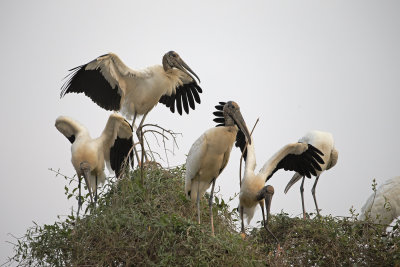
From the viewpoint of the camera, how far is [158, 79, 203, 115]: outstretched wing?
606 cm

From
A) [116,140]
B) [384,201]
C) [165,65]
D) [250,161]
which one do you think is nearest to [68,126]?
[116,140]

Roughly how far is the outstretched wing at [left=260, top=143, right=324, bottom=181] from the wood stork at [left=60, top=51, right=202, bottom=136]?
4.01 ft

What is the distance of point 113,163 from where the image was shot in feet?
18.9

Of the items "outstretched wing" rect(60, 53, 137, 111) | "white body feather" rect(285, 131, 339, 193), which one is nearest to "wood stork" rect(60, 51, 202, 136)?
"outstretched wing" rect(60, 53, 137, 111)

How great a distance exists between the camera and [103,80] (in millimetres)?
5422

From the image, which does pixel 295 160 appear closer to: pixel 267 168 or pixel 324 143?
pixel 267 168

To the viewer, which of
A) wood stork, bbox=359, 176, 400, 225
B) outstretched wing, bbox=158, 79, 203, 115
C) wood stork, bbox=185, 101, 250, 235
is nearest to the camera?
wood stork, bbox=185, 101, 250, 235

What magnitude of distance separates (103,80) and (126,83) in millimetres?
243

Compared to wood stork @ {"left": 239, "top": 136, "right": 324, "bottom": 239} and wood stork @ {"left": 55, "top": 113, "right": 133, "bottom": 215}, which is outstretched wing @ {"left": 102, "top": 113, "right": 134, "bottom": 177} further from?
wood stork @ {"left": 239, "top": 136, "right": 324, "bottom": 239}

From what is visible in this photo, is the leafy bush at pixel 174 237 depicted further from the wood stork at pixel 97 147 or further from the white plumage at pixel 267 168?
the wood stork at pixel 97 147

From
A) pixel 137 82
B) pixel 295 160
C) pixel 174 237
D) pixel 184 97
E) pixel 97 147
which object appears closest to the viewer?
pixel 174 237

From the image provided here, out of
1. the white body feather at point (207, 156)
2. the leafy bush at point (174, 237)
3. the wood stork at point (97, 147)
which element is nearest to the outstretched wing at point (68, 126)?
the wood stork at point (97, 147)

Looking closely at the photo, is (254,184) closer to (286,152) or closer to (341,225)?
(286,152)

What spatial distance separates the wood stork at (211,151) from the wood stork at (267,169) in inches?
37.1
